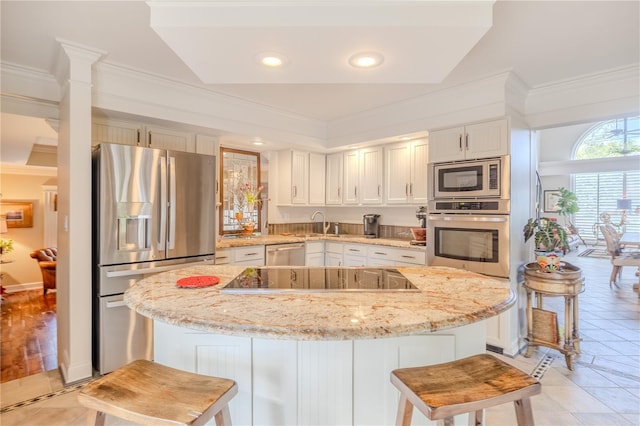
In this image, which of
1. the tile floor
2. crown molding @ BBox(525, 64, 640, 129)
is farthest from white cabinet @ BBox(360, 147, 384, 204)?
the tile floor

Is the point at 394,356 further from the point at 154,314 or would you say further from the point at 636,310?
the point at 636,310

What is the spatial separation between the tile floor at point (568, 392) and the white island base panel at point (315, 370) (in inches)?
44.5

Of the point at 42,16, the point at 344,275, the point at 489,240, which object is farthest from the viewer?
the point at 489,240

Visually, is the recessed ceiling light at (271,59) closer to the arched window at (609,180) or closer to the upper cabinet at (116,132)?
the upper cabinet at (116,132)

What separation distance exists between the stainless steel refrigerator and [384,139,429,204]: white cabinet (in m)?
2.39

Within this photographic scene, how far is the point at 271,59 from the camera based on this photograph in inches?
69.0

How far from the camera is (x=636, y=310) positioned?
4.28 metres

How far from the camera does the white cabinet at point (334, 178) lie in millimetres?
4680

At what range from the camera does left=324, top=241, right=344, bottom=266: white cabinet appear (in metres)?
4.27

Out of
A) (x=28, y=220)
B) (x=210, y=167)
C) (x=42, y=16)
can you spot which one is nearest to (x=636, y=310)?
(x=210, y=167)

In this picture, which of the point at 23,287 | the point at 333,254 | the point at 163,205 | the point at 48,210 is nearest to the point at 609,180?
the point at 333,254

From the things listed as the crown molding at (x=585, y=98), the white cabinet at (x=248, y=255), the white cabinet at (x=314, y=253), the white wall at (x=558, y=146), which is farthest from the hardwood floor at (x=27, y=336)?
the white wall at (x=558, y=146)

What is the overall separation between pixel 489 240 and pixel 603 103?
1.48 metres

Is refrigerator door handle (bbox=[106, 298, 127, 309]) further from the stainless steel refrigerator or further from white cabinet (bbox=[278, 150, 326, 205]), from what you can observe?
white cabinet (bbox=[278, 150, 326, 205])
